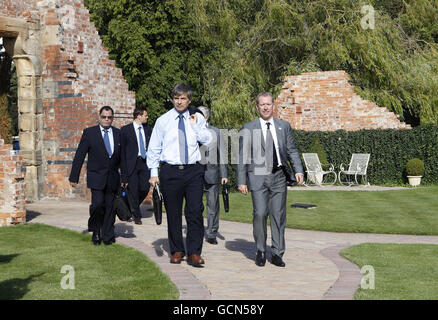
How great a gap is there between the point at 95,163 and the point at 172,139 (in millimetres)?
2063

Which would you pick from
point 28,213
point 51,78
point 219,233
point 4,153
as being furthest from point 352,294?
point 51,78

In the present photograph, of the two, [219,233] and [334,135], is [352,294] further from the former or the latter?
[334,135]

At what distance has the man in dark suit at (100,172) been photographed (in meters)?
9.05

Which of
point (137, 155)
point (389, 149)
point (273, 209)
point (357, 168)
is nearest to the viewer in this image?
point (273, 209)

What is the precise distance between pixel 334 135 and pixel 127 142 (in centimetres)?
1258

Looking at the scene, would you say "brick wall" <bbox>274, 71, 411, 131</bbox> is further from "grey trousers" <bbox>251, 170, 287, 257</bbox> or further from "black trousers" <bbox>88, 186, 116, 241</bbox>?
"grey trousers" <bbox>251, 170, 287, 257</bbox>

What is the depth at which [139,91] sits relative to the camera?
2914cm

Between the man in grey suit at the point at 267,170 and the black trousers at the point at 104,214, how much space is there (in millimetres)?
2413

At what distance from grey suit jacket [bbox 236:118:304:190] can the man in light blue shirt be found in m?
0.48

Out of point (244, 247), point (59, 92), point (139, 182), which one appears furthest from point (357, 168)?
point (244, 247)

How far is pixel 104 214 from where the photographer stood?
30.3ft

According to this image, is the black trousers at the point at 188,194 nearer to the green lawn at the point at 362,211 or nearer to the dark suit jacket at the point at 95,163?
the dark suit jacket at the point at 95,163

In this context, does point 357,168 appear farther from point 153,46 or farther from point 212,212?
point 153,46

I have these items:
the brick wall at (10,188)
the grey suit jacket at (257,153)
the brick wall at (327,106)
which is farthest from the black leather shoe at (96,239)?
the brick wall at (327,106)
